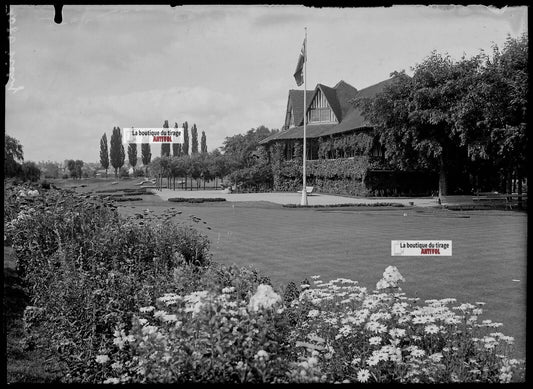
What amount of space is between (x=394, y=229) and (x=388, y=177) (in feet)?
81.8

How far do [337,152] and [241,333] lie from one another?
141ft

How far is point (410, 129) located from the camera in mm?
32344

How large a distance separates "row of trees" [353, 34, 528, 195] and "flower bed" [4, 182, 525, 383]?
2051 cm

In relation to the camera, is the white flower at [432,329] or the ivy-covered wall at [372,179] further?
the ivy-covered wall at [372,179]

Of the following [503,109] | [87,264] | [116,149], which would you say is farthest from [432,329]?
[503,109]

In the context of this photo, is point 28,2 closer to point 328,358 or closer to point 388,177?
point 328,358

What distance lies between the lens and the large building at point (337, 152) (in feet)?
135

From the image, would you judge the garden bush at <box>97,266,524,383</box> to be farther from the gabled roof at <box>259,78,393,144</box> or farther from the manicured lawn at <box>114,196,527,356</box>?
the gabled roof at <box>259,78,393,144</box>

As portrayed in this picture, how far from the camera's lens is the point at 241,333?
12.6 ft

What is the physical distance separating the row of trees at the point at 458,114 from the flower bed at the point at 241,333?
20.5 meters

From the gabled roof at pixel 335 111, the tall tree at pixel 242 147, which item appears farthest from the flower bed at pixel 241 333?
the tall tree at pixel 242 147

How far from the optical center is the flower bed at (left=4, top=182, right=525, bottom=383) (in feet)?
12.1

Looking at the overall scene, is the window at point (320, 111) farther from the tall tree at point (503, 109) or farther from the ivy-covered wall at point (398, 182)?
the tall tree at point (503, 109)

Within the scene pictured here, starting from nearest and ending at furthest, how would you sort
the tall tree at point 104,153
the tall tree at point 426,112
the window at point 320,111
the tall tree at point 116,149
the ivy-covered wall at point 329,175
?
the tall tree at point 104,153 → the tall tree at point 116,149 → the tall tree at point 426,112 → the ivy-covered wall at point 329,175 → the window at point 320,111
